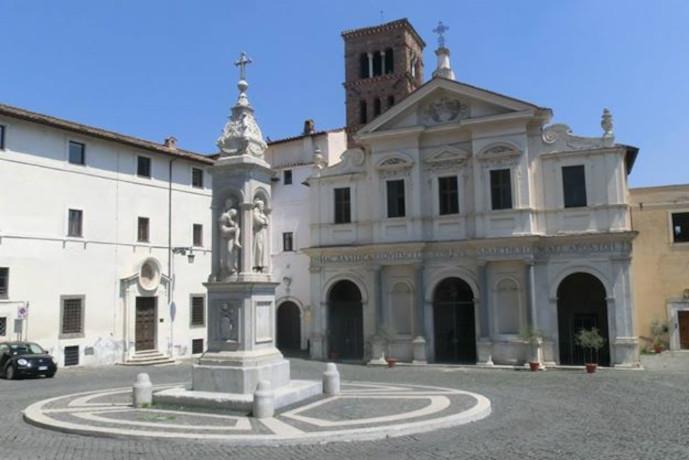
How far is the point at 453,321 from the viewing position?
26.6m

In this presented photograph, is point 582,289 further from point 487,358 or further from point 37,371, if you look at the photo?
point 37,371

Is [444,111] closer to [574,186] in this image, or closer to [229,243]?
[574,186]

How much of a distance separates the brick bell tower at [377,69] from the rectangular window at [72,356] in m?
22.1

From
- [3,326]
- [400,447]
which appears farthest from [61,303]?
[400,447]

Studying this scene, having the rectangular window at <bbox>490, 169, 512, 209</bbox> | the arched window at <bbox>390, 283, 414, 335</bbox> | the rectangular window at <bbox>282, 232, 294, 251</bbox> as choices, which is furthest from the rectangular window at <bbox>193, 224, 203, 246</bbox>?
the rectangular window at <bbox>490, 169, 512, 209</bbox>

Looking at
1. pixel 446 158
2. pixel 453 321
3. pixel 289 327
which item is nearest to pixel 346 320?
pixel 453 321

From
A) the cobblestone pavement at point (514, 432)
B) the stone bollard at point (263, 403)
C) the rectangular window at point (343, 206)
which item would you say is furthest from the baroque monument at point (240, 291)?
the rectangular window at point (343, 206)

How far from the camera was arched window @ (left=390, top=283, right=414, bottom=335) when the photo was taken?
2634cm

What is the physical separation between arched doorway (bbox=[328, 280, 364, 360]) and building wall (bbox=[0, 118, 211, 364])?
7.63m

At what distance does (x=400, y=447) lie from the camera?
31.3ft

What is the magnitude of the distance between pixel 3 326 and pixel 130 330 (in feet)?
19.3

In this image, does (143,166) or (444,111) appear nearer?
(444,111)

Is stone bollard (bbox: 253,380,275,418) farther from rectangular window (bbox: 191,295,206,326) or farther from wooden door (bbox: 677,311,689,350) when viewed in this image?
wooden door (bbox: 677,311,689,350)

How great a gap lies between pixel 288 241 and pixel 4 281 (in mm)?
14963
